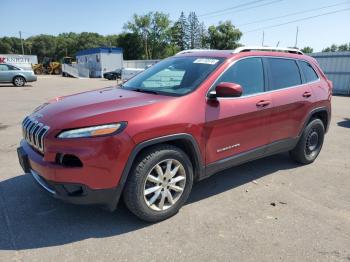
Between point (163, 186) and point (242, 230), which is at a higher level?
point (163, 186)

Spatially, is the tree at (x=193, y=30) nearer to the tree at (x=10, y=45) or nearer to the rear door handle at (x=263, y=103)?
the tree at (x=10, y=45)

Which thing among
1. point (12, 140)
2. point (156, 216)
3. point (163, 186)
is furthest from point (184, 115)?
point (12, 140)

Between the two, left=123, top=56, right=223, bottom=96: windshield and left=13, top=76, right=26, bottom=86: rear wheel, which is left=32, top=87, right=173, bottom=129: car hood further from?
left=13, top=76, right=26, bottom=86: rear wheel

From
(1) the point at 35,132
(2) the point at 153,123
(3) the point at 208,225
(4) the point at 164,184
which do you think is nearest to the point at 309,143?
(3) the point at 208,225

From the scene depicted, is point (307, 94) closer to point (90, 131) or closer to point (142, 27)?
point (90, 131)

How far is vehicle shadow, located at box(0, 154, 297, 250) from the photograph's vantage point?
307 centimetres

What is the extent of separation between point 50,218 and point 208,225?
5.49ft

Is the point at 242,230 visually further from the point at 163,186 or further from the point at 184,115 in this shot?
the point at 184,115

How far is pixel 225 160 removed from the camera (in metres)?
3.84

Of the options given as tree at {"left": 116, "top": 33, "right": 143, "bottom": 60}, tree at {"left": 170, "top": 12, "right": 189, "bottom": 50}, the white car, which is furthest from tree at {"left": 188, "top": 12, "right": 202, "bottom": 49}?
the white car

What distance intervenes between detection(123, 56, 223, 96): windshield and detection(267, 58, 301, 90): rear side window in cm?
93

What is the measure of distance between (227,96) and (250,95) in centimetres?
64

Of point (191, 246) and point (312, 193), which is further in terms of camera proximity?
point (312, 193)

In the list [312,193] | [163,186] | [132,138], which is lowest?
[312,193]
